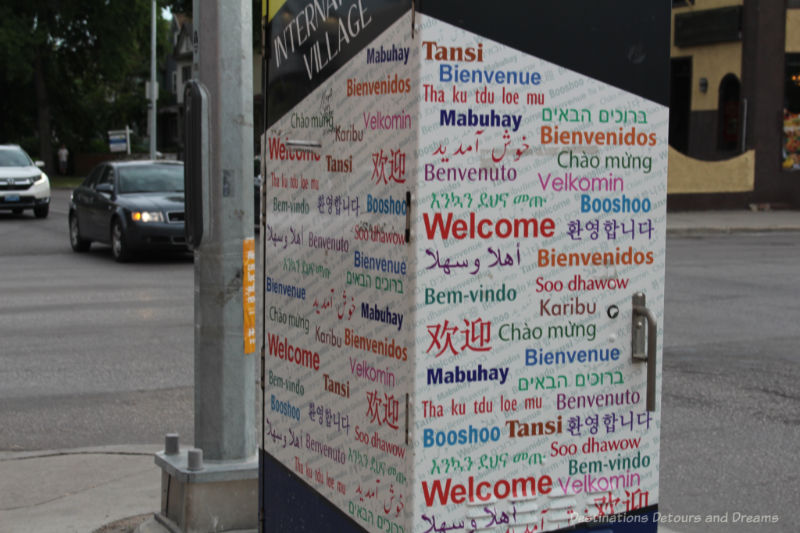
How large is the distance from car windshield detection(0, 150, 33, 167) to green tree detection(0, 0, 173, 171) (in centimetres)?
2214

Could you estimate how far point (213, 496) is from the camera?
4.92 meters

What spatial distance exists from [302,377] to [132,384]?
16.8 ft

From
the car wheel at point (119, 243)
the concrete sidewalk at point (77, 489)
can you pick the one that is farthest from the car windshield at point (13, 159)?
the concrete sidewalk at point (77, 489)

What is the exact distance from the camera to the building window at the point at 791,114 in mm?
30062

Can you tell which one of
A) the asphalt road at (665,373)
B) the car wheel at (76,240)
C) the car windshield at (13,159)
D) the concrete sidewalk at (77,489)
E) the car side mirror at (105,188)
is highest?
the car windshield at (13,159)

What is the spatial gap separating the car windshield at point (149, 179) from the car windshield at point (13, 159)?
1091cm

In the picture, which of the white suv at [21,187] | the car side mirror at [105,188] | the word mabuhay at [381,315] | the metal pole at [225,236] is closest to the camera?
the word mabuhay at [381,315]

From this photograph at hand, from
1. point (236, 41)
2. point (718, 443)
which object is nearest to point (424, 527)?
point (236, 41)

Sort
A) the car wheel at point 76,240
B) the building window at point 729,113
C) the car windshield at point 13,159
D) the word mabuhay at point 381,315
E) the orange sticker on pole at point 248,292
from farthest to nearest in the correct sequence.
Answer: the building window at point 729,113, the car windshield at point 13,159, the car wheel at point 76,240, the orange sticker on pole at point 248,292, the word mabuhay at point 381,315

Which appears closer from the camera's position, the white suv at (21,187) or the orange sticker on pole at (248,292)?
the orange sticker on pole at (248,292)

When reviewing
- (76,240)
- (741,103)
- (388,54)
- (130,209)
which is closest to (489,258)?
(388,54)

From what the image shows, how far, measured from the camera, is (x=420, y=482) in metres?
3.21

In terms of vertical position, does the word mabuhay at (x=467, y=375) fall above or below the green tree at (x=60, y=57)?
below

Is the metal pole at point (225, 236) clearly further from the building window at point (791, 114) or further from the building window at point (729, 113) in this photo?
the building window at point (791, 114)
